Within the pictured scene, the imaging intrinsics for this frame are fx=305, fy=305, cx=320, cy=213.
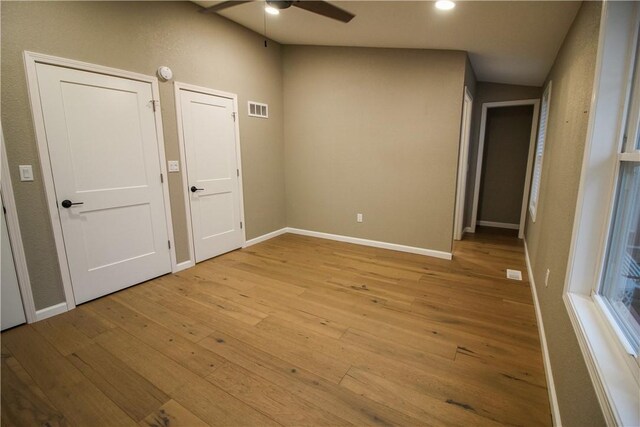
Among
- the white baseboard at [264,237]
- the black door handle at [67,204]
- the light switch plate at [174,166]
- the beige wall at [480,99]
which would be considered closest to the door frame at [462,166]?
the beige wall at [480,99]

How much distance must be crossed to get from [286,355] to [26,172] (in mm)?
2429

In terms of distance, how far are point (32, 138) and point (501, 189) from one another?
6.55m

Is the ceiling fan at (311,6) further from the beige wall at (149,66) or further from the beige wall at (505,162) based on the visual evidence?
the beige wall at (505,162)

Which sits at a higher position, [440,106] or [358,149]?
[440,106]

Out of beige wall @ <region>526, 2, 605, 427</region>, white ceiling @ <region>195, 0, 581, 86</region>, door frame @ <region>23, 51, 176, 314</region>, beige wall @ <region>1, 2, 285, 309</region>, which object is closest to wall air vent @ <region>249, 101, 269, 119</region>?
beige wall @ <region>1, 2, 285, 309</region>

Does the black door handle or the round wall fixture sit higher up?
the round wall fixture

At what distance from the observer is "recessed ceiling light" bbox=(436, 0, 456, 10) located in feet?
7.86

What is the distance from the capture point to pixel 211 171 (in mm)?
3793

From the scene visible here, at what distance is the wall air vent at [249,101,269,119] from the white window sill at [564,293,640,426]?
13.2 feet

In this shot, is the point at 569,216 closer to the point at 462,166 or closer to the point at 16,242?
the point at 462,166

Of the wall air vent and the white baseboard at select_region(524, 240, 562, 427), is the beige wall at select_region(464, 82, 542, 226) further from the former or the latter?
the wall air vent

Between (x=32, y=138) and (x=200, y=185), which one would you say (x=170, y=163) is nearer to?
(x=200, y=185)

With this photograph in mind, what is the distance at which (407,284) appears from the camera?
3240 millimetres

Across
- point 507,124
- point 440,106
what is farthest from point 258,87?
point 507,124
